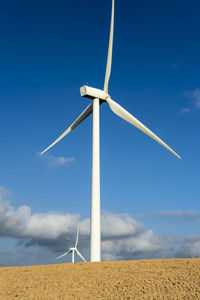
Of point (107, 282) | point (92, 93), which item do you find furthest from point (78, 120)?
point (107, 282)

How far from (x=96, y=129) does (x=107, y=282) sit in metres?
22.2

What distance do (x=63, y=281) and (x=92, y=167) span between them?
1726cm

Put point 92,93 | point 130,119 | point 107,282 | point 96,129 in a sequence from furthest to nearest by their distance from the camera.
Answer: point 92,93, point 130,119, point 96,129, point 107,282

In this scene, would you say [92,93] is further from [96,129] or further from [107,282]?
[107,282]

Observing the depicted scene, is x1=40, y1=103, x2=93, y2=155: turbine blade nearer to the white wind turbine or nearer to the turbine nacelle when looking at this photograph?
the white wind turbine

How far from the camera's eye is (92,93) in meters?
43.6

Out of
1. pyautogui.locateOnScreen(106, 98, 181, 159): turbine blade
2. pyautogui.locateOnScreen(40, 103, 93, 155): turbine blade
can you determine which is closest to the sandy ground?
pyautogui.locateOnScreen(106, 98, 181, 159): turbine blade

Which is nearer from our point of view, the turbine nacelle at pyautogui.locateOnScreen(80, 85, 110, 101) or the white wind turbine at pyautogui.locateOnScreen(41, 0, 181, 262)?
the white wind turbine at pyautogui.locateOnScreen(41, 0, 181, 262)

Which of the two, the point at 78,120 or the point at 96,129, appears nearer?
the point at 96,129

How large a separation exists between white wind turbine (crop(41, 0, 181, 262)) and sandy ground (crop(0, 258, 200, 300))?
9.08m

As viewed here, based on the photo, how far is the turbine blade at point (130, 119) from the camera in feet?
135

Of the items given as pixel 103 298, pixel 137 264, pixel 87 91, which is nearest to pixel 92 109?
pixel 87 91

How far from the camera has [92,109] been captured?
1802 inches

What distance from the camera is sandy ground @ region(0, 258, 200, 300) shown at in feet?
58.4
